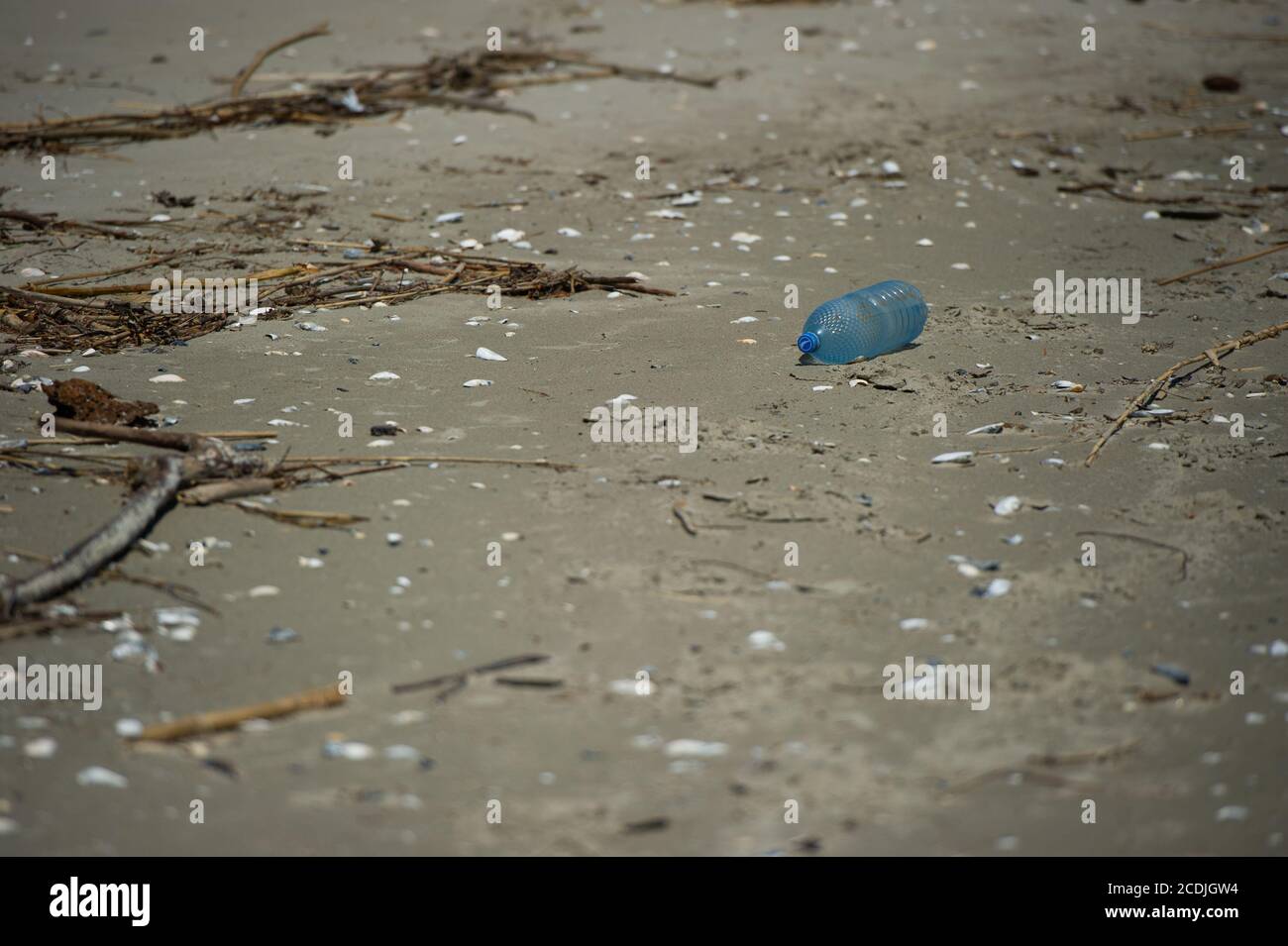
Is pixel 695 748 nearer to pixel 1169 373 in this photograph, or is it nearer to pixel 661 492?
pixel 661 492

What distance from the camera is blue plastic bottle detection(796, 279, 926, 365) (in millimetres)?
4445

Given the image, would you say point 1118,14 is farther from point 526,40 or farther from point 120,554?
point 120,554

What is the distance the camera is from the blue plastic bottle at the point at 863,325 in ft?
14.6

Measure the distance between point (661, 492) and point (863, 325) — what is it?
4.94 ft

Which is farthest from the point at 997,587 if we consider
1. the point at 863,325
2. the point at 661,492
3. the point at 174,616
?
the point at 174,616

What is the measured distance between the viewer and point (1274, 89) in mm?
8227

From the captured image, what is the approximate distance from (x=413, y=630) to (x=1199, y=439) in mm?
2803

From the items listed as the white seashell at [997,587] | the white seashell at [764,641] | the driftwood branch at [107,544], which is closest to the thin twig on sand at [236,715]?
the driftwood branch at [107,544]

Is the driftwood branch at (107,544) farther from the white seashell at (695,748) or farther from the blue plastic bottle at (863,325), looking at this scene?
the blue plastic bottle at (863,325)

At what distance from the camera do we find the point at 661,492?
345 centimetres

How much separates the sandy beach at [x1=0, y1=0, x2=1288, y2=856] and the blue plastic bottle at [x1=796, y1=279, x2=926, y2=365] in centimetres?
→ 12
